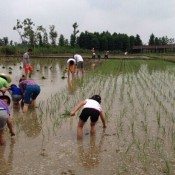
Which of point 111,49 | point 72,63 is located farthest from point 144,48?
point 72,63

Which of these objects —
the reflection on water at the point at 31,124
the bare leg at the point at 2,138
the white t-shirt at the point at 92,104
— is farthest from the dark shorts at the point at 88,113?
the bare leg at the point at 2,138

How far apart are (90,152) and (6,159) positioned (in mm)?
1235

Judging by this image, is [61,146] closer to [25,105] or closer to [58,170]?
[58,170]

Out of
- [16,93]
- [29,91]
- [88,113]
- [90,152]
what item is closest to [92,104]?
[88,113]

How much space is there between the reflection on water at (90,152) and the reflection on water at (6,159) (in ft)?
3.21

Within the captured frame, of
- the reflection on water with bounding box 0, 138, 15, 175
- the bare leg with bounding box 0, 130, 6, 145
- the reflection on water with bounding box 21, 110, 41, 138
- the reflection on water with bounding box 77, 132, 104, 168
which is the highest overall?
the bare leg with bounding box 0, 130, 6, 145

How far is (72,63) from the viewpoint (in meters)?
15.3

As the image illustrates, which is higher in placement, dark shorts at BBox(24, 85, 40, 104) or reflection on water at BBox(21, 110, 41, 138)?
dark shorts at BBox(24, 85, 40, 104)

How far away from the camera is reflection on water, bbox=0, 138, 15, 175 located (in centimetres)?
441

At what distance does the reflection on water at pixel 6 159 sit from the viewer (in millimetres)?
4410

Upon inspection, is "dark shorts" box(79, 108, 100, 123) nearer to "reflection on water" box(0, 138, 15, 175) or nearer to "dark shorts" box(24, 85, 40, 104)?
"reflection on water" box(0, 138, 15, 175)

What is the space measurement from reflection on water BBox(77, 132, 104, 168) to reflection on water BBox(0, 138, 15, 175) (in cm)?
98

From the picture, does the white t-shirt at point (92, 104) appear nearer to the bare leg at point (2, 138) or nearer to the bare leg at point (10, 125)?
the bare leg at point (10, 125)

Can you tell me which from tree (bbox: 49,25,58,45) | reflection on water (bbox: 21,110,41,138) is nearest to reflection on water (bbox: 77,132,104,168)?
reflection on water (bbox: 21,110,41,138)
